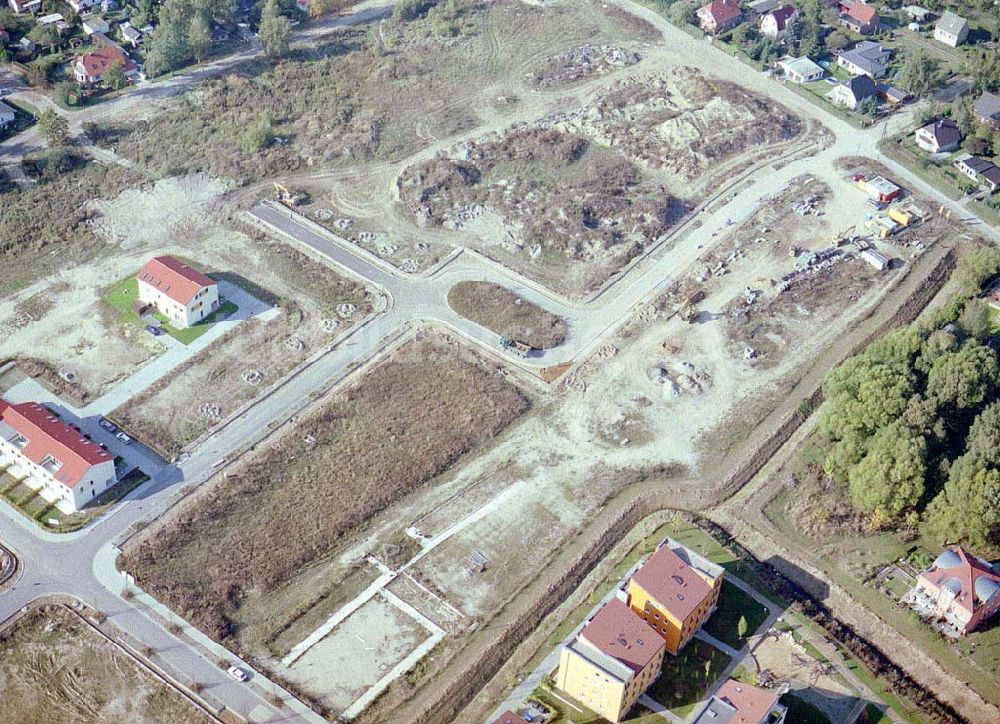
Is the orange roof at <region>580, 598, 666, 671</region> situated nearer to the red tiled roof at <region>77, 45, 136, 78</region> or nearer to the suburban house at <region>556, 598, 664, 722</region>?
the suburban house at <region>556, 598, 664, 722</region>

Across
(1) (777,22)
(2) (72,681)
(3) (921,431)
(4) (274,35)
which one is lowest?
(2) (72,681)

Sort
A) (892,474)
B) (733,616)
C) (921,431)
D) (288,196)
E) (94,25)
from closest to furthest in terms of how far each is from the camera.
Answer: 1. (733,616)
2. (892,474)
3. (921,431)
4. (288,196)
5. (94,25)

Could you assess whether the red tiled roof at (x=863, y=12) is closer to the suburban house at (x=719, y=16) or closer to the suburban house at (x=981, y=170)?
the suburban house at (x=719, y=16)

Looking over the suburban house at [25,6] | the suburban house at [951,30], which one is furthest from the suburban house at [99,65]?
the suburban house at [951,30]

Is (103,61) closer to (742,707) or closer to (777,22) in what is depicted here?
(777,22)

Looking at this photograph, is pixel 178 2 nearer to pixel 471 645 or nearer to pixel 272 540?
pixel 272 540

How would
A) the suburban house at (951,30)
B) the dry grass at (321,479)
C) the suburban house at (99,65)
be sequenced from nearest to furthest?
the dry grass at (321,479)
the suburban house at (99,65)
the suburban house at (951,30)

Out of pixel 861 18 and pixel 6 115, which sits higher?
pixel 6 115

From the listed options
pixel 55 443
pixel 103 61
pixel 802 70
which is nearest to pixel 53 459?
pixel 55 443

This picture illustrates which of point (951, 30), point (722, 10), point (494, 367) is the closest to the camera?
point (494, 367)
